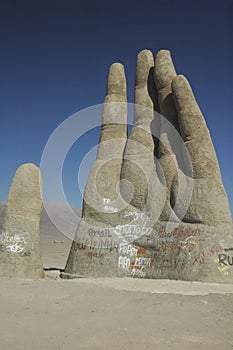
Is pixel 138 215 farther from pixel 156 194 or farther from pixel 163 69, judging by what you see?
pixel 163 69

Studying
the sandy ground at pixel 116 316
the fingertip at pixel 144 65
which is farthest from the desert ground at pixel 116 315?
the fingertip at pixel 144 65

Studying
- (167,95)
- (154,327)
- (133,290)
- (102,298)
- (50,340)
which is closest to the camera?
(50,340)

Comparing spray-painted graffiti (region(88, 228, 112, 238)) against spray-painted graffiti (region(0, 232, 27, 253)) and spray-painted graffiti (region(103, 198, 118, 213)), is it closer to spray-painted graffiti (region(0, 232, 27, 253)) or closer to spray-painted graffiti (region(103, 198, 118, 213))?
spray-painted graffiti (region(103, 198, 118, 213))

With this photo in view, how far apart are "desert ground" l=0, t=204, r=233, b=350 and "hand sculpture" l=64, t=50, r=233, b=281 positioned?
1.28 m

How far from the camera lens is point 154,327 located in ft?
21.0

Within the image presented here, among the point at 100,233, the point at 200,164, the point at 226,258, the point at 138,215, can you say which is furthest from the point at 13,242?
the point at 226,258

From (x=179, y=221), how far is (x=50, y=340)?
727cm

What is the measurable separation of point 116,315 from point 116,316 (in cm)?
9

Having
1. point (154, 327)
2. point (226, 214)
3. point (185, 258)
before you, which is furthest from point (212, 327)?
point (226, 214)

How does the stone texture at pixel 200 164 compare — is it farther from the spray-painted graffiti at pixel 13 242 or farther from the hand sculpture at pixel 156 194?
the spray-painted graffiti at pixel 13 242

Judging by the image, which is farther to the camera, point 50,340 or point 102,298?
point 102,298

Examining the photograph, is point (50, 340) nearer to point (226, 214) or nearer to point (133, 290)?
point (133, 290)

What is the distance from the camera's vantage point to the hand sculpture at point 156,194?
11.5 meters

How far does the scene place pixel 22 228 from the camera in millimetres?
12805
